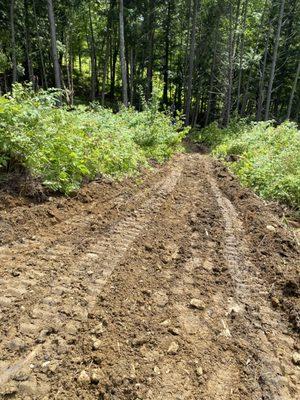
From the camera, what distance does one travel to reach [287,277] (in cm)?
386

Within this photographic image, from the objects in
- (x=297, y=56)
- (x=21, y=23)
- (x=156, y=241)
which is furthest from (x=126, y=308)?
(x=297, y=56)

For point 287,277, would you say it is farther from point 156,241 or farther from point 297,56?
point 297,56

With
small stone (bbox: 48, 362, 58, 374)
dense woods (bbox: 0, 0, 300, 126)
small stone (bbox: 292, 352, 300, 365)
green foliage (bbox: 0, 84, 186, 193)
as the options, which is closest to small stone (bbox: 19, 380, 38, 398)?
small stone (bbox: 48, 362, 58, 374)

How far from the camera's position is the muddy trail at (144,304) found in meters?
2.36

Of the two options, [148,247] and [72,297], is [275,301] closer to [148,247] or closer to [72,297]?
[148,247]

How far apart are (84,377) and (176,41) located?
104ft

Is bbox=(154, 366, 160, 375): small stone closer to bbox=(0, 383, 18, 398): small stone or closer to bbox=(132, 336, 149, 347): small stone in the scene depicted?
bbox=(132, 336, 149, 347): small stone

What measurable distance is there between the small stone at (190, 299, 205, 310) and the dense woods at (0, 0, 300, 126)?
17.4m

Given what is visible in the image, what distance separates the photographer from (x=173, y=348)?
2660 mm

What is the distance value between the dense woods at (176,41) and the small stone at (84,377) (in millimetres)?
18339

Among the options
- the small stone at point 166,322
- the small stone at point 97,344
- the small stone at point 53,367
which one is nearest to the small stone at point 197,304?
the small stone at point 166,322

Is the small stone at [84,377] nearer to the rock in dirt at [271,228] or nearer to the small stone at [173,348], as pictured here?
the small stone at [173,348]

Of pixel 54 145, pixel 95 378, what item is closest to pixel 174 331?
pixel 95 378

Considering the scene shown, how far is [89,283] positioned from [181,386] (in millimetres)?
1424
